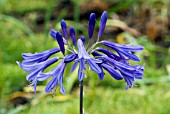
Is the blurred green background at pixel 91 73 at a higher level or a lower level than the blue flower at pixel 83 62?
higher

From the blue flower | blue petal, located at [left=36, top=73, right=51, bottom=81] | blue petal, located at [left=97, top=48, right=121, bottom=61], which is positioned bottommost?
blue petal, located at [left=36, top=73, right=51, bottom=81]

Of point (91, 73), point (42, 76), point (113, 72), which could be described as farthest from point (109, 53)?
point (91, 73)

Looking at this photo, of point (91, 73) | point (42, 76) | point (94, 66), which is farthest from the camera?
point (91, 73)

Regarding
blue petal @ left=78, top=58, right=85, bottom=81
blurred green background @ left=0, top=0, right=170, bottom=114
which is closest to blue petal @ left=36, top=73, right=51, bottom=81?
blue petal @ left=78, top=58, right=85, bottom=81

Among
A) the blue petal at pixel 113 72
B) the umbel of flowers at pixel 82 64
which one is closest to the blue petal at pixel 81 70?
the umbel of flowers at pixel 82 64

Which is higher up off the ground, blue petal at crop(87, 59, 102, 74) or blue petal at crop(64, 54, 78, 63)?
blue petal at crop(64, 54, 78, 63)

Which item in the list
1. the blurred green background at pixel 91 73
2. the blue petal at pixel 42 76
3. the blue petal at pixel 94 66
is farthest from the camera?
the blurred green background at pixel 91 73

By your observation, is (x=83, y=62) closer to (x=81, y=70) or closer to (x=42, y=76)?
(x=81, y=70)

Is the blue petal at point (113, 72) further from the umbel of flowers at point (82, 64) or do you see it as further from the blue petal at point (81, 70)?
the blue petal at point (81, 70)

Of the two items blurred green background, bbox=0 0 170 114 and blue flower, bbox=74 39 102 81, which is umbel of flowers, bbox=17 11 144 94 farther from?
blurred green background, bbox=0 0 170 114
